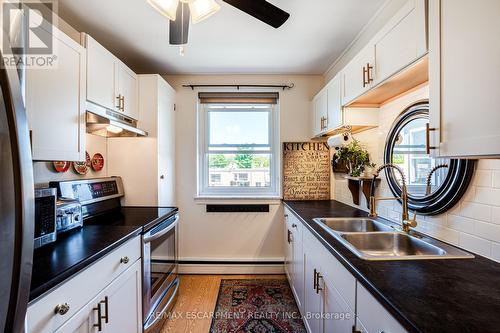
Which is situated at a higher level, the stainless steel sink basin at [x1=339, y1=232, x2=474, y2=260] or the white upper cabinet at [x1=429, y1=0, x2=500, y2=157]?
the white upper cabinet at [x1=429, y1=0, x2=500, y2=157]

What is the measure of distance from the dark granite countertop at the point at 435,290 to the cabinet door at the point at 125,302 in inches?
47.3

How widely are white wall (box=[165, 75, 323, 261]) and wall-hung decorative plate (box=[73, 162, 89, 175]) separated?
101 centimetres

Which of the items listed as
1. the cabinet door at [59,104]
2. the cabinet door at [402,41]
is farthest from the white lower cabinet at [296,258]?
the cabinet door at [59,104]

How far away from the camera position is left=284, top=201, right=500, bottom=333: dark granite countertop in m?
0.65

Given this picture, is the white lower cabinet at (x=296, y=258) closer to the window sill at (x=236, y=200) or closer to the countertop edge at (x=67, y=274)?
the window sill at (x=236, y=200)

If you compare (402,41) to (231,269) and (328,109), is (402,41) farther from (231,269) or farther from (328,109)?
(231,269)

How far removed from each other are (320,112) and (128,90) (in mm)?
1934

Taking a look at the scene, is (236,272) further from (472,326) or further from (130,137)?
(472,326)

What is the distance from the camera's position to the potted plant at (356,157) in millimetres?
2104

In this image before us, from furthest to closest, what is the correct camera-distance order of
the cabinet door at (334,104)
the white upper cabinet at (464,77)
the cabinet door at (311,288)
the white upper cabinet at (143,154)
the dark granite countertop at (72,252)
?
1. the white upper cabinet at (143,154)
2. the cabinet door at (334,104)
3. the cabinet door at (311,288)
4. the dark granite countertop at (72,252)
5. the white upper cabinet at (464,77)

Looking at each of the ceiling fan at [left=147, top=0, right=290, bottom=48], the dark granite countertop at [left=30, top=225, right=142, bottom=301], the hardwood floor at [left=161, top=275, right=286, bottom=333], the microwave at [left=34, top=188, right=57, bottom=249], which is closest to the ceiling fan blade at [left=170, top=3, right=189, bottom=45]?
the ceiling fan at [left=147, top=0, right=290, bottom=48]

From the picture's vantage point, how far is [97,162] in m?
2.18

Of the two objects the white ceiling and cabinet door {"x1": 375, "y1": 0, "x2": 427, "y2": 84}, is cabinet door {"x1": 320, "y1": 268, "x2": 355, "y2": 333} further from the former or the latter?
the white ceiling

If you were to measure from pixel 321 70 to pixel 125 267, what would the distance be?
9.02 ft
